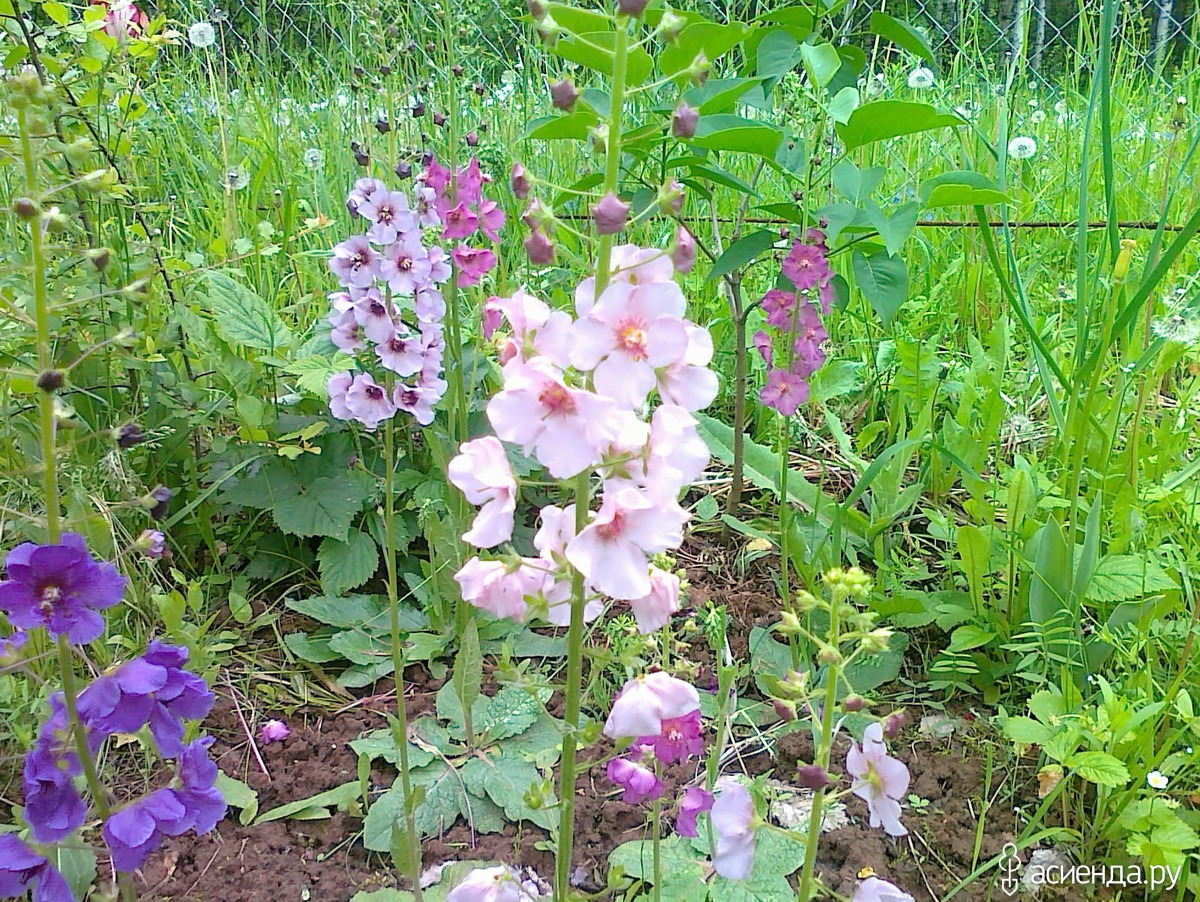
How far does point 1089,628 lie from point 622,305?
1.37m

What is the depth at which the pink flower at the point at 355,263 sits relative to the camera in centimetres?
176

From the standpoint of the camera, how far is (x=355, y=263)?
1786mm

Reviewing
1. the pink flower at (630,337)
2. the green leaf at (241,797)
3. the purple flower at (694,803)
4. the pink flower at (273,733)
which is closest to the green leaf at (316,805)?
the green leaf at (241,797)

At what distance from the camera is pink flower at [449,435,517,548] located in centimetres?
90

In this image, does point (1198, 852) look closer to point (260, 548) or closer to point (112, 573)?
point (112, 573)

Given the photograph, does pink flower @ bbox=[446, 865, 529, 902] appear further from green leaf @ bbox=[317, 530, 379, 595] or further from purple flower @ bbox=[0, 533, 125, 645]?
green leaf @ bbox=[317, 530, 379, 595]

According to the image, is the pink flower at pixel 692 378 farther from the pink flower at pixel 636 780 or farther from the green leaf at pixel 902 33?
the green leaf at pixel 902 33

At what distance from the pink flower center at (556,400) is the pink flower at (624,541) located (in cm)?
9

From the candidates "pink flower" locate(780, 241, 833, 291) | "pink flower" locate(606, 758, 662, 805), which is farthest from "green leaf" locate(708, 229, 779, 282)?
"pink flower" locate(606, 758, 662, 805)

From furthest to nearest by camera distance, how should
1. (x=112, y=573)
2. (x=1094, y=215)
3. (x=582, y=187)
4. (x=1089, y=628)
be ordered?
(x=1094, y=215)
(x=582, y=187)
(x=1089, y=628)
(x=112, y=573)

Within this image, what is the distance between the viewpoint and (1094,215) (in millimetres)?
3506

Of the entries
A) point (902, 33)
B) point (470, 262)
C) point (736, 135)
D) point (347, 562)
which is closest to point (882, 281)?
point (736, 135)

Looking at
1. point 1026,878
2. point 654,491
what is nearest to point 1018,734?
point 1026,878

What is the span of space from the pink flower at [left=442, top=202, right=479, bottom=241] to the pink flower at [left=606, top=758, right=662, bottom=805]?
116 centimetres
